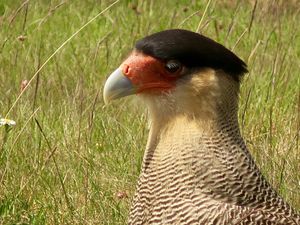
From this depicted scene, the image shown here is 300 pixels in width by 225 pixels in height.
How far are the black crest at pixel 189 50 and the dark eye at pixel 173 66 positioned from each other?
1cm

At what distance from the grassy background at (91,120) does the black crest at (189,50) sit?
67 centimetres

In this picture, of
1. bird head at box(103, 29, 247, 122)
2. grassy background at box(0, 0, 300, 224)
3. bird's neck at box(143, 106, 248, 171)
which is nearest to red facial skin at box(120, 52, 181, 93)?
bird head at box(103, 29, 247, 122)

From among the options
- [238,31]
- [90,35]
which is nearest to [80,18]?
[90,35]

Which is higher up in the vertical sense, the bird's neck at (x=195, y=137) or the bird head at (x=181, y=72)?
the bird head at (x=181, y=72)

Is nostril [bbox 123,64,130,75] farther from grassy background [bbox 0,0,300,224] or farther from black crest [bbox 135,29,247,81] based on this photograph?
grassy background [bbox 0,0,300,224]

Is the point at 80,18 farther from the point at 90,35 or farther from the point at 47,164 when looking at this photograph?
the point at 47,164

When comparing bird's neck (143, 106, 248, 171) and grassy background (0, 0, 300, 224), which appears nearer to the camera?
bird's neck (143, 106, 248, 171)

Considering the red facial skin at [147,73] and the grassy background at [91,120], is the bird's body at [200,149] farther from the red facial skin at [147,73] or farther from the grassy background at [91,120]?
the grassy background at [91,120]

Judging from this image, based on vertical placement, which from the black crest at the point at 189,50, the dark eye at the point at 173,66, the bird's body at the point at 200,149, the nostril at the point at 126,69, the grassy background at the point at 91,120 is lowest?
the grassy background at the point at 91,120

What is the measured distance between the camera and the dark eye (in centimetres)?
350

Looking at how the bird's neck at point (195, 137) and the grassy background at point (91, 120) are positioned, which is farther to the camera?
the grassy background at point (91, 120)

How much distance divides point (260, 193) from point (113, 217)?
1102mm

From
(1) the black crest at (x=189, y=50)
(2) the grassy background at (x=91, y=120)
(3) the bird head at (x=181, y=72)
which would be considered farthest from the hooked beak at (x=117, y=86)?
(2) the grassy background at (x=91, y=120)

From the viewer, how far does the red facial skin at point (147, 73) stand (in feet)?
11.5
